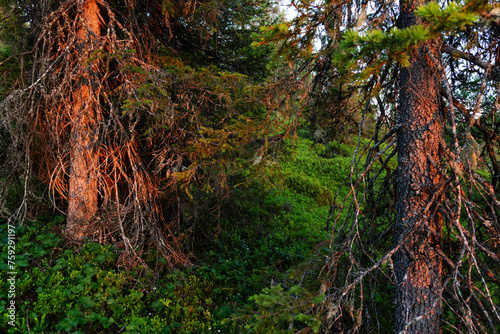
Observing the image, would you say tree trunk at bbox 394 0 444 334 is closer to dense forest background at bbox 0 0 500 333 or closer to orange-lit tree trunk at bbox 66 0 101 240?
dense forest background at bbox 0 0 500 333

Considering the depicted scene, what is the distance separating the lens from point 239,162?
421 cm

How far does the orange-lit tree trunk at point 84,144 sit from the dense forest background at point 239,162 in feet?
0.11

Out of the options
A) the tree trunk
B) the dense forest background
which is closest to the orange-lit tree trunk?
the dense forest background

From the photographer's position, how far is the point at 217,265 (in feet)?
19.2

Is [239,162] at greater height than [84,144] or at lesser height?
greater

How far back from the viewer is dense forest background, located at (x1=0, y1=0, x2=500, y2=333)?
2.65 metres

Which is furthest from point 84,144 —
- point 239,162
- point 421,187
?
point 421,187

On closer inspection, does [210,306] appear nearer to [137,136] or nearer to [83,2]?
[137,136]

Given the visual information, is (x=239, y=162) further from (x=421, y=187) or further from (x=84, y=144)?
(x=84, y=144)

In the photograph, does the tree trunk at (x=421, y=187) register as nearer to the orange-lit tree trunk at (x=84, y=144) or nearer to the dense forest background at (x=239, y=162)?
the dense forest background at (x=239, y=162)

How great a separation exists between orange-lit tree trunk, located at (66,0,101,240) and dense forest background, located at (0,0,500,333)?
0.03m

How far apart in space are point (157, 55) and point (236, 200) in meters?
3.97

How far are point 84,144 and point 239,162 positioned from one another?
8.69ft

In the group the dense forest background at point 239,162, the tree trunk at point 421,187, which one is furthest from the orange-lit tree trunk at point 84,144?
the tree trunk at point 421,187
